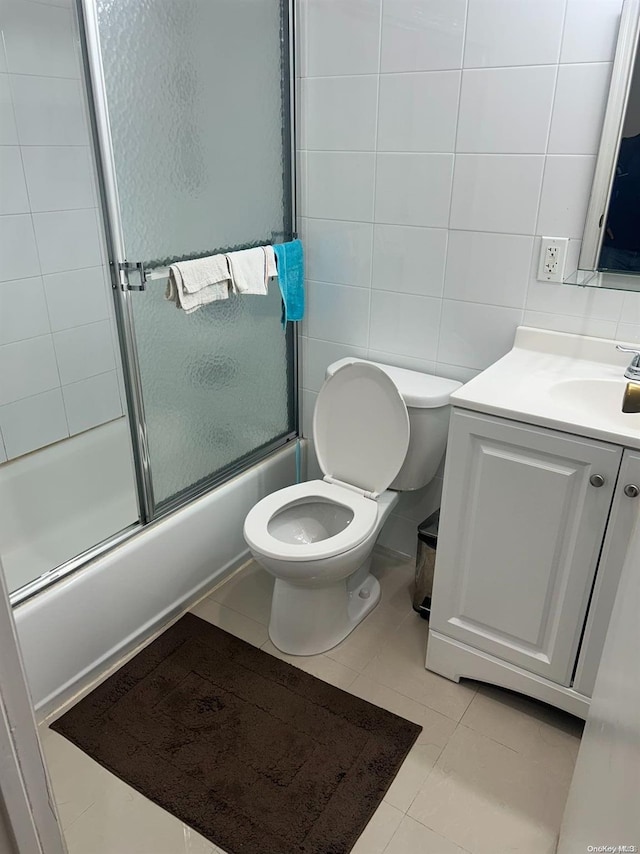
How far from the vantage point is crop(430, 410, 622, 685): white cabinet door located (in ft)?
4.79

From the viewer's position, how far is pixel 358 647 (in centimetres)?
198

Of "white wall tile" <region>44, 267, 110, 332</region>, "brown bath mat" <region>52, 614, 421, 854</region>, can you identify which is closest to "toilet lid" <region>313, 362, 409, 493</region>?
"brown bath mat" <region>52, 614, 421, 854</region>

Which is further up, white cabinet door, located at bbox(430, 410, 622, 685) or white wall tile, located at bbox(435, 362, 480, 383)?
white wall tile, located at bbox(435, 362, 480, 383)

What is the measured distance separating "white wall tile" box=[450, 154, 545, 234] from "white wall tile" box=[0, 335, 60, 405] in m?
1.51

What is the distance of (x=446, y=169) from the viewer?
1886mm

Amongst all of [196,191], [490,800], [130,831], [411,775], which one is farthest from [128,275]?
[490,800]

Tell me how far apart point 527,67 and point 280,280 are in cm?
96

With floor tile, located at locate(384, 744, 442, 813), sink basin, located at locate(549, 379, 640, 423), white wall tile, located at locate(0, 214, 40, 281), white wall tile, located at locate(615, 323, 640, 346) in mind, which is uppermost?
white wall tile, located at locate(0, 214, 40, 281)

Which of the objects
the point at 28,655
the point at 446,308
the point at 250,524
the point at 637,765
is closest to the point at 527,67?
the point at 446,308

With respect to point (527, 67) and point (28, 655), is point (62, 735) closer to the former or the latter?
point (28, 655)

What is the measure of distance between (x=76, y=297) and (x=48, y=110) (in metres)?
0.62

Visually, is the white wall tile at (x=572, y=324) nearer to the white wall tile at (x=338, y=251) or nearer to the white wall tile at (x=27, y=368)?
the white wall tile at (x=338, y=251)

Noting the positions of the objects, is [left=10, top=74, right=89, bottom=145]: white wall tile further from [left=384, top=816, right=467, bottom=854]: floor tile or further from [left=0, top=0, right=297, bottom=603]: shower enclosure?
[left=384, top=816, right=467, bottom=854]: floor tile

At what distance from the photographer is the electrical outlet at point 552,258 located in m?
1.76
